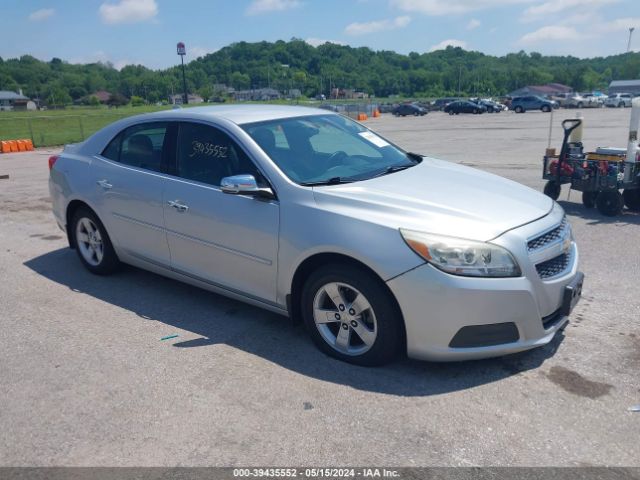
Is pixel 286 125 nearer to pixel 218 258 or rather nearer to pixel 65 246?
pixel 218 258

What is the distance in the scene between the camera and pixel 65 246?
704cm

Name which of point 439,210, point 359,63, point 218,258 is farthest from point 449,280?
point 359,63

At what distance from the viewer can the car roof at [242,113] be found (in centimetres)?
459

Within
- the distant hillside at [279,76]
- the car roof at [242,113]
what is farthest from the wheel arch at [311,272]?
the distant hillside at [279,76]

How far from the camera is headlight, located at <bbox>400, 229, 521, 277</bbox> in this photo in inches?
130

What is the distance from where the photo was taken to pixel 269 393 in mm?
3486

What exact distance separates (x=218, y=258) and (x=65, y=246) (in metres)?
3.58

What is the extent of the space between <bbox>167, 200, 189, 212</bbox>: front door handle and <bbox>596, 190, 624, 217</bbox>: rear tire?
19.9 ft

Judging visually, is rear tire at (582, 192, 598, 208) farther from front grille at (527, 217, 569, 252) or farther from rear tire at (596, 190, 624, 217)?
front grille at (527, 217, 569, 252)

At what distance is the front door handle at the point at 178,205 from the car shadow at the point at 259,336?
35.0 inches

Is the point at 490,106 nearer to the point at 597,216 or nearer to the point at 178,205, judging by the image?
the point at 597,216

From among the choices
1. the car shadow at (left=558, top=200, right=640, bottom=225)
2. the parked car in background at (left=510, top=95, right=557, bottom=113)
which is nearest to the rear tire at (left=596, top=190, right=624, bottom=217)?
the car shadow at (left=558, top=200, right=640, bottom=225)

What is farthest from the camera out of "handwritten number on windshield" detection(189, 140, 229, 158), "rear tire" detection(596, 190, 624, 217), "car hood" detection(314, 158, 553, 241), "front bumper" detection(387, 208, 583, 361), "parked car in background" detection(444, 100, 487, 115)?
"parked car in background" detection(444, 100, 487, 115)

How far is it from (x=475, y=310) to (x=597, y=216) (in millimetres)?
5592
